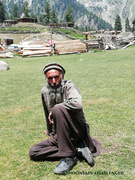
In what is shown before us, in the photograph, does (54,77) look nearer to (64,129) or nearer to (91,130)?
(64,129)

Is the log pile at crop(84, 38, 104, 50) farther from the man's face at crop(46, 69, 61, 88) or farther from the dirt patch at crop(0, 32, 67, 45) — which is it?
the dirt patch at crop(0, 32, 67, 45)

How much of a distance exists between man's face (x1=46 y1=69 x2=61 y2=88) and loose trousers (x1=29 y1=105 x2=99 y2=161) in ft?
1.96

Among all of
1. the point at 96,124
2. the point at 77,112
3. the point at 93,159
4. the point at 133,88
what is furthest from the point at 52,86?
the point at 133,88

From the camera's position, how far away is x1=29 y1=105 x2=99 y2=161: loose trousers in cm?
357

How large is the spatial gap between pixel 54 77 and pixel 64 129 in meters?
1.02

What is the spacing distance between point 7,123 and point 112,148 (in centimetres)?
320

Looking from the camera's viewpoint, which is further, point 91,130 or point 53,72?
point 91,130

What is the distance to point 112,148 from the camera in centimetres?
429

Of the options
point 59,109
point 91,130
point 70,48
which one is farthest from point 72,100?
point 70,48

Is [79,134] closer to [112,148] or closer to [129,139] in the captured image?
[112,148]

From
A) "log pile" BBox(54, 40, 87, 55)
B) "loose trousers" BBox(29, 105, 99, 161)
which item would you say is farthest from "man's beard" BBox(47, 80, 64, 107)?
"log pile" BBox(54, 40, 87, 55)

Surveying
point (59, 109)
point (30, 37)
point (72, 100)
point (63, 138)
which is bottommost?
point (63, 138)

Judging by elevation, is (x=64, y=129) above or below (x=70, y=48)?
below

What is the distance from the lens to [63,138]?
3637mm
